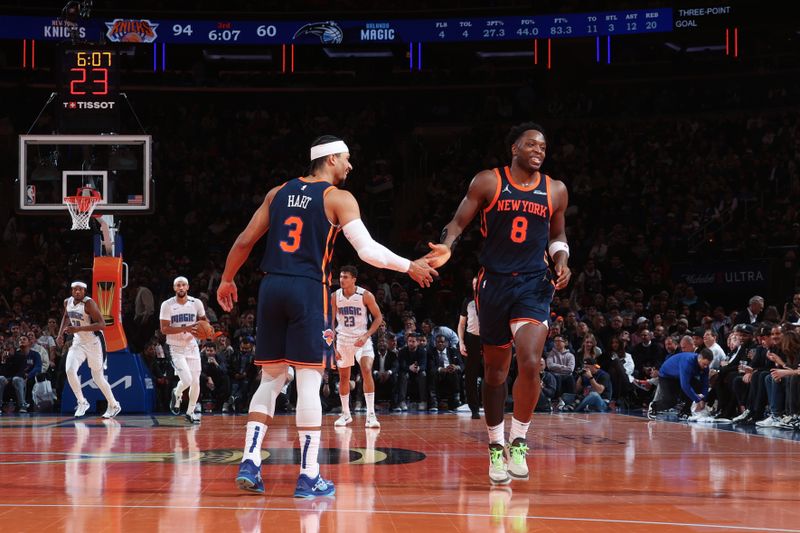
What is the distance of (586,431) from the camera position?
454 inches

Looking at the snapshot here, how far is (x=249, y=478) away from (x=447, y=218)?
1808 cm

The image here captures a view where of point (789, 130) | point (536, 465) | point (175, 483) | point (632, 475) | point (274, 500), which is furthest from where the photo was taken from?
point (789, 130)

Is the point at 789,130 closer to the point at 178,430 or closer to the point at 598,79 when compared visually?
the point at 598,79

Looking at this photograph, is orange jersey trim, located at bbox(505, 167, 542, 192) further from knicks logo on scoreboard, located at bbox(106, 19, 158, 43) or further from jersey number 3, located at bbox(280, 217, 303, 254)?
knicks logo on scoreboard, located at bbox(106, 19, 158, 43)

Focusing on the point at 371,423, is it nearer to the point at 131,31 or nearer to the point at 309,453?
the point at 309,453

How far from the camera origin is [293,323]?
20.1ft

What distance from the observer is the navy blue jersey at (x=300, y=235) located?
20.4ft

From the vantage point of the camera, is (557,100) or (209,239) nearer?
(209,239)

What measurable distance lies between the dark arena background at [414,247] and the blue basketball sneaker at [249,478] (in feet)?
0.48

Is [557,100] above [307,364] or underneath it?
above

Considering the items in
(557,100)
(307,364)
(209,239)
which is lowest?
(307,364)

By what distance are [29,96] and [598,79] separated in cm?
1652

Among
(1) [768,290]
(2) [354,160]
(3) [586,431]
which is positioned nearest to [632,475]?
(3) [586,431]

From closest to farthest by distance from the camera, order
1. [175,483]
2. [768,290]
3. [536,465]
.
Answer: [175,483], [536,465], [768,290]
